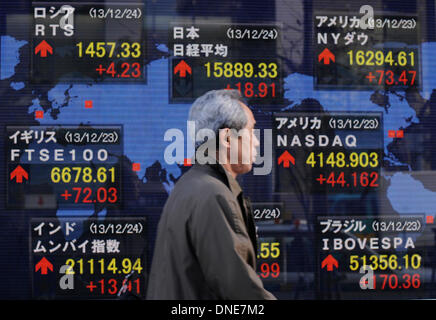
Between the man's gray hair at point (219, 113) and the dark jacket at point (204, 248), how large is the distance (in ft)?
0.80

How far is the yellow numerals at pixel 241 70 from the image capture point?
432 centimetres

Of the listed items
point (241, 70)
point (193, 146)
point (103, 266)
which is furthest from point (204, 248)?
point (241, 70)

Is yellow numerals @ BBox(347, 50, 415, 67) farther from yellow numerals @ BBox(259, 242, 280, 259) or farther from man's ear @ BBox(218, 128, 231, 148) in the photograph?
man's ear @ BBox(218, 128, 231, 148)

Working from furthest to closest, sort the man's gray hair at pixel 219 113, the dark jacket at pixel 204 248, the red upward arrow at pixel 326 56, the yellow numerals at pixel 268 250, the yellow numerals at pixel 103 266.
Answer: the red upward arrow at pixel 326 56 < the yellow numerals at pixel 268 250 < the yellow numerals at pixel 103 266 < the man's gray hair at pixel 219 113 < the dark jacket at pixel 204 248

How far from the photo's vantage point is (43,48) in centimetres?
427

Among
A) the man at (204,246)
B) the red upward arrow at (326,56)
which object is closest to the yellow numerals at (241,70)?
the red upward arrow at (326,56)

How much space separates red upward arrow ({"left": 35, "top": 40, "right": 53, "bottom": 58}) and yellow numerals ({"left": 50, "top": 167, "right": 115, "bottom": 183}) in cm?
89

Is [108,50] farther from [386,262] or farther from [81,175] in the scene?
[386,262]

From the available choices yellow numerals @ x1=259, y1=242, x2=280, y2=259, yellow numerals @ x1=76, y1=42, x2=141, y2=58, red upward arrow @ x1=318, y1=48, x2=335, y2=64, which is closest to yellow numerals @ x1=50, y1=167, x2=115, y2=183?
yellow numerals @ x1=76, y1=42, x2=141, y2=58

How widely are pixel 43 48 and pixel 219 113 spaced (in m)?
2.72

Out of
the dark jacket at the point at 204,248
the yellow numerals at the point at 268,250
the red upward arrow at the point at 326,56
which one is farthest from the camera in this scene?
the red upward arrow at the point at 326,56

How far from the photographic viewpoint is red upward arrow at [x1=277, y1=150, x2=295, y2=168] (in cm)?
430

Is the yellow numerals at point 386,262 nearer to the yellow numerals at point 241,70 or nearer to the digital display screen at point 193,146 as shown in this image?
the digital display screen at point 193,146

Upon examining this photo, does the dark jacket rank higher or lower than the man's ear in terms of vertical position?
lower
